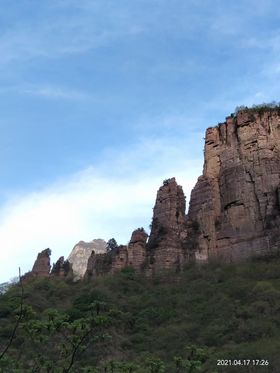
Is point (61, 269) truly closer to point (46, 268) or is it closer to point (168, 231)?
point (46, 268)

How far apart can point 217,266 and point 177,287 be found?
5100mm

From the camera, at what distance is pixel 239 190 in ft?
192

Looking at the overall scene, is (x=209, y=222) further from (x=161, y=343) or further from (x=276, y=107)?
(x=161, y=343)

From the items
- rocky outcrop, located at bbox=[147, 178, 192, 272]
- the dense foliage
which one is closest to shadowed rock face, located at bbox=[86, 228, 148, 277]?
rocky outcrop, located at bbox=[147, 178, 192, 272]

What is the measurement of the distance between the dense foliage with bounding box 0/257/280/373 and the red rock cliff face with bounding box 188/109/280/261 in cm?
264

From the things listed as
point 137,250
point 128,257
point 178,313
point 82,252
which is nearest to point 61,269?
point 128,257

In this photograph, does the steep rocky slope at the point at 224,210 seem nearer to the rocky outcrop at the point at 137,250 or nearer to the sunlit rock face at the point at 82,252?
the rocky outcrop at the point at 137,250

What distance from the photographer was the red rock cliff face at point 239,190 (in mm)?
Answer: 55531

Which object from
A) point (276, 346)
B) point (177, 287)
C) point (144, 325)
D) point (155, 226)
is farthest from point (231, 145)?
point (276, 346)

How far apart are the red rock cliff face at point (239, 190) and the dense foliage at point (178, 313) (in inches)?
104

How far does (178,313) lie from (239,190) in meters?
17.9

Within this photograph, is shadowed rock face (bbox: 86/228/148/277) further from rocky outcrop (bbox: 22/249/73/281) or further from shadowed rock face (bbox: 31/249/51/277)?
shadowed rock face (bbox: 31/249/51/277)

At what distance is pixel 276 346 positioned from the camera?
3105 cm

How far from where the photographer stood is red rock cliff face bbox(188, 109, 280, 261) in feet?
182
